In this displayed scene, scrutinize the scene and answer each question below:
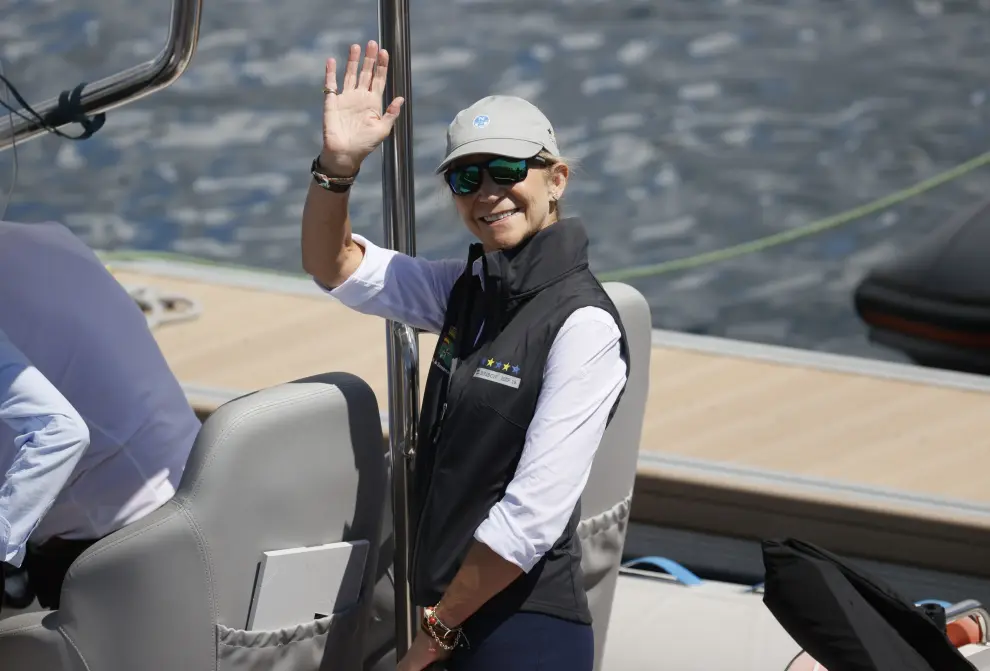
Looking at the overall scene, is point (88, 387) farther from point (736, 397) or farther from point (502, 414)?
point (736, 397)

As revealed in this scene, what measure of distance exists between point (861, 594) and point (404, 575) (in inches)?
30.0

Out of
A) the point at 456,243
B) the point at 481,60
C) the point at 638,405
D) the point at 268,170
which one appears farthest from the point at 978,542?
the point at 481,60

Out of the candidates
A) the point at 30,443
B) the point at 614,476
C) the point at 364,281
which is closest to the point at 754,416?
the point at 614,476

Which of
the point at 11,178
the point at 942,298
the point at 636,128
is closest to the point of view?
the point at 11,178

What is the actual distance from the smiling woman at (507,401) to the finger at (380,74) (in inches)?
1.0

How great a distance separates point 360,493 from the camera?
78.8 inches

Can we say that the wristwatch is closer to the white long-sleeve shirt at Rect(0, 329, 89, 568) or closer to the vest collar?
the vest collar

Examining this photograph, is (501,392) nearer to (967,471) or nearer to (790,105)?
(967,471)

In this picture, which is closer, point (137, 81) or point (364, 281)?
point (364, 281)

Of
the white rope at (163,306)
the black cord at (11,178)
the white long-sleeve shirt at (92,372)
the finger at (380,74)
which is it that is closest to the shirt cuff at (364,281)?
the finger at (380,74)

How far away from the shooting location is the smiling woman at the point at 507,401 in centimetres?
161

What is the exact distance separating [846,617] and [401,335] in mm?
822

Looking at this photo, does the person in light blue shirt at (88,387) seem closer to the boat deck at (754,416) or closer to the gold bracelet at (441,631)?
the gold bracelet at (441,631)

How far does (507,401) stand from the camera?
5.39ft
